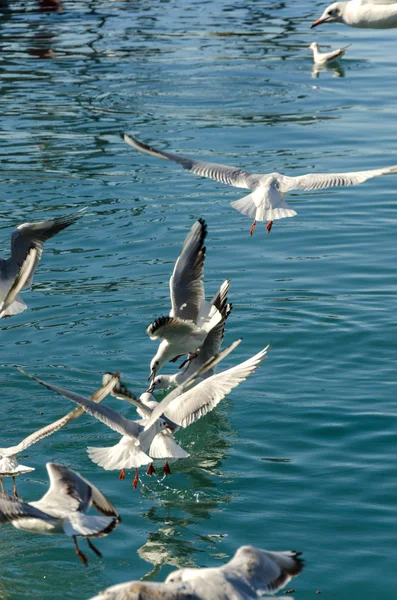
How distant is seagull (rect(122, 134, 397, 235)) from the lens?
10.4 meters

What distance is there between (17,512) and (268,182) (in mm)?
5507

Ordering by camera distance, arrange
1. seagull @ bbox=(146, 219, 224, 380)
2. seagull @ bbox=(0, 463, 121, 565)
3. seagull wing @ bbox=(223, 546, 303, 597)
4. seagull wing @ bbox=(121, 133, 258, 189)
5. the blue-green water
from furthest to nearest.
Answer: seagull wing @ bbox=(121, 133, 258, 189) < seagull @ bbox=(146, 219, 224, 380) < the blue-green water < seagull @ bbox=(0, 463, 121, 565) < seagull wing @ bbox=(223, 546, 303, 597)

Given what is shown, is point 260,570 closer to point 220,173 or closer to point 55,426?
point 55,426

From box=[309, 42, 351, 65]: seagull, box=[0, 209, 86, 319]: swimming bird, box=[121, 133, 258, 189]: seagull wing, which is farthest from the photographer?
box=[309, 42, 351, 65]: seagull

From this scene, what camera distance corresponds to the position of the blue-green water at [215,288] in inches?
311

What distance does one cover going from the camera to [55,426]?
294 inches

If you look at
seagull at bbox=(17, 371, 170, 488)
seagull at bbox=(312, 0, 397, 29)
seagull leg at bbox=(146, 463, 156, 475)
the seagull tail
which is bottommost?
seagull leg at bbox=(146, 463, 156, 475)

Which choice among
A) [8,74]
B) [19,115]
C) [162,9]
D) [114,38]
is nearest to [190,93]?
[19,115]

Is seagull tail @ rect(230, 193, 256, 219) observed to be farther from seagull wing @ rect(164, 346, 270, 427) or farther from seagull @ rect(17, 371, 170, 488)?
seagull @ rect(17, 371, 170, 488)

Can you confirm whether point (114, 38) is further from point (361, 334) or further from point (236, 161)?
point (361, 334)

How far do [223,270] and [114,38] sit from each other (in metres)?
16.2

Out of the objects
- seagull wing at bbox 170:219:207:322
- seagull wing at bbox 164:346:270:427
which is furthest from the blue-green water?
seagull wing at bbox 170:219:207:322

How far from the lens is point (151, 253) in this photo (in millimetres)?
14086

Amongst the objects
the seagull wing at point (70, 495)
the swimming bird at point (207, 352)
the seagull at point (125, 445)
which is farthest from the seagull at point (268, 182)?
the seagull wing at point (70, 495)
